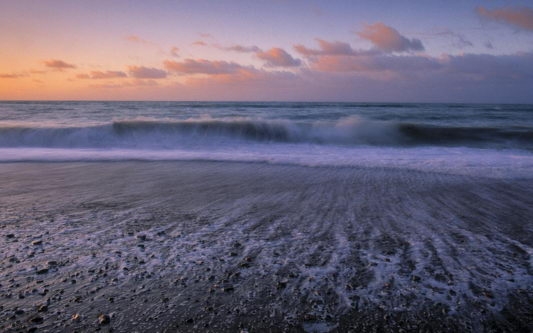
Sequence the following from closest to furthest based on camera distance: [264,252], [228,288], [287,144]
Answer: [228,288]
[264,252]
[287,144]

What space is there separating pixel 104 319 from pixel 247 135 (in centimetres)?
1360

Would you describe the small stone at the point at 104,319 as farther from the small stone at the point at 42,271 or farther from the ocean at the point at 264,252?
the small stone at the point at 42,271

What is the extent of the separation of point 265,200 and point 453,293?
2.59 m

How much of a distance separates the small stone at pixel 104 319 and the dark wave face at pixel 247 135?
33.9ft

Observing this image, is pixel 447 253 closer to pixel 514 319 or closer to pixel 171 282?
pixel 514 319

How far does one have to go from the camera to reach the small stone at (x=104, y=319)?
1772mm

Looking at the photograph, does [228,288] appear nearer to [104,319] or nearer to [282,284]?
[282,284]

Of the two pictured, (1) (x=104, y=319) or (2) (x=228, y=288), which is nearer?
(1) (x=104, y=319)

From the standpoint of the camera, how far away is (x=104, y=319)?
179cm

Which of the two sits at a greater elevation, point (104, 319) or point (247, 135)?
point (247, 135)

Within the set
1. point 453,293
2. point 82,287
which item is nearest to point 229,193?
point 82,287

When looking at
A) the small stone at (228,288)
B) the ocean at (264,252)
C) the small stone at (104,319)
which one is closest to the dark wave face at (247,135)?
the ocean at (264,252)

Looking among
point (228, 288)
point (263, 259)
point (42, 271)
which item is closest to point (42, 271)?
point (42, 271)

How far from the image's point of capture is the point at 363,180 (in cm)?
571
